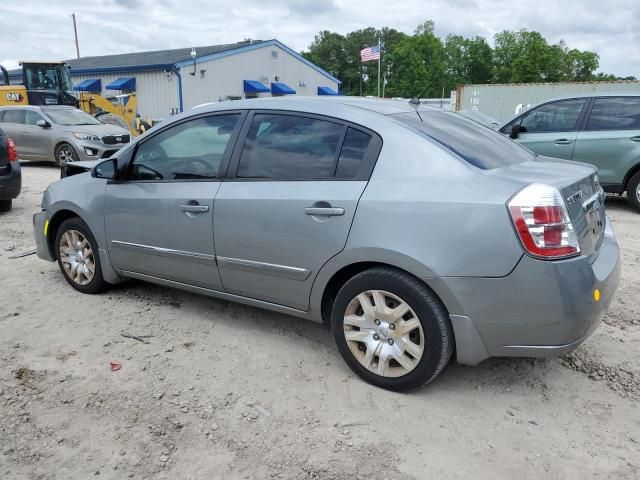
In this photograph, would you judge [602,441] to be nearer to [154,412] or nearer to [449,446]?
[449,446]

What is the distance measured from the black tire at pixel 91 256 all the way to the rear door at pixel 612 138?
6.63 metres

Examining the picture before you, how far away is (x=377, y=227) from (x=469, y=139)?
2.90 ft

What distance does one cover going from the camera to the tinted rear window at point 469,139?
299 centimetres

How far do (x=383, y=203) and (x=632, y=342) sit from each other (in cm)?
212

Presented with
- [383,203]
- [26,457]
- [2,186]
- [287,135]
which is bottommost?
[26,457]

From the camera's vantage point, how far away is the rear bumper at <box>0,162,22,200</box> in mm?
7814

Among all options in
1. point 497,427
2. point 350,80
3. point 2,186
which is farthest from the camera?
point 350,80

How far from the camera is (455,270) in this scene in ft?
8.71

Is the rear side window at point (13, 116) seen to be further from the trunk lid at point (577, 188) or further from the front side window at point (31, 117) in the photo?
the trunk lid at point (577, 188)

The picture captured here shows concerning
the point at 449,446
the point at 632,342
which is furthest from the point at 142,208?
the point at 632,342

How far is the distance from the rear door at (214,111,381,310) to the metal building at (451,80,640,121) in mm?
17490

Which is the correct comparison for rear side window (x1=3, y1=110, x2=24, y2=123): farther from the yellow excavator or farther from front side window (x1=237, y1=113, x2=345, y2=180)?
Answer: front side window (x1=237, y1=113, x2=345, y2=180)

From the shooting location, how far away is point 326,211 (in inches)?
119

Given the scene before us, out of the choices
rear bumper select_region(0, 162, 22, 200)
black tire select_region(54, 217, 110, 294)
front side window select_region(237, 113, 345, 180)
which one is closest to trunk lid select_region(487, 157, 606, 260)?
front side window select_region(237, 113, 345, 180)
